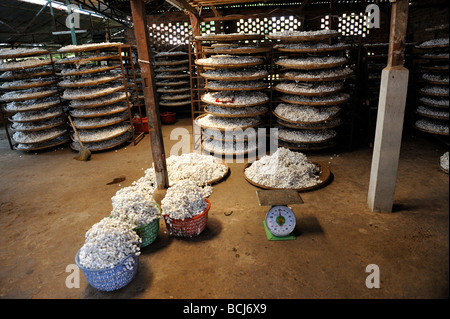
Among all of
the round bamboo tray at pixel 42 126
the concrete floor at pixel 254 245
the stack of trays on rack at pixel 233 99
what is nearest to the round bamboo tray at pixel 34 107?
the round bamboo tray at pixel 42 126

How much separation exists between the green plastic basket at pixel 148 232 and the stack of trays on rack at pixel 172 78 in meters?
7.53

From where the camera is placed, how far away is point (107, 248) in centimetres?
299

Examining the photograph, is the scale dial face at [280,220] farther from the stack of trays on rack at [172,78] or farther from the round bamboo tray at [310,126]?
the stack of trays on rack at [172,78]

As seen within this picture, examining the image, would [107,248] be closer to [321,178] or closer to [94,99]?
[321,178]

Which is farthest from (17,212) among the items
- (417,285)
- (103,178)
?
(417,285)

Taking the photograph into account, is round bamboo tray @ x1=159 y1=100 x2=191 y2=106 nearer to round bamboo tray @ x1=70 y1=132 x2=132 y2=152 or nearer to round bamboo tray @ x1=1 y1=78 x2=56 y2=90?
round bamboo tray @ x1=70 y1=132 x2=132 y2=152

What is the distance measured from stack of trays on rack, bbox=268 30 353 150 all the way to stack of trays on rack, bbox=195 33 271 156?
0.56m

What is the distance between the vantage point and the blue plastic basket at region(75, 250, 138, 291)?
296cm

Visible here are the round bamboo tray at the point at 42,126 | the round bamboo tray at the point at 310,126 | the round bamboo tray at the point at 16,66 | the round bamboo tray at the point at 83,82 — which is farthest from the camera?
the round bamboo tray at the point at 42,126

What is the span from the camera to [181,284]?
10.5 feet

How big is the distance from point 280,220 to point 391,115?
7.04ft

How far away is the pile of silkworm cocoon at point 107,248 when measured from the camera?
2.96 meters
